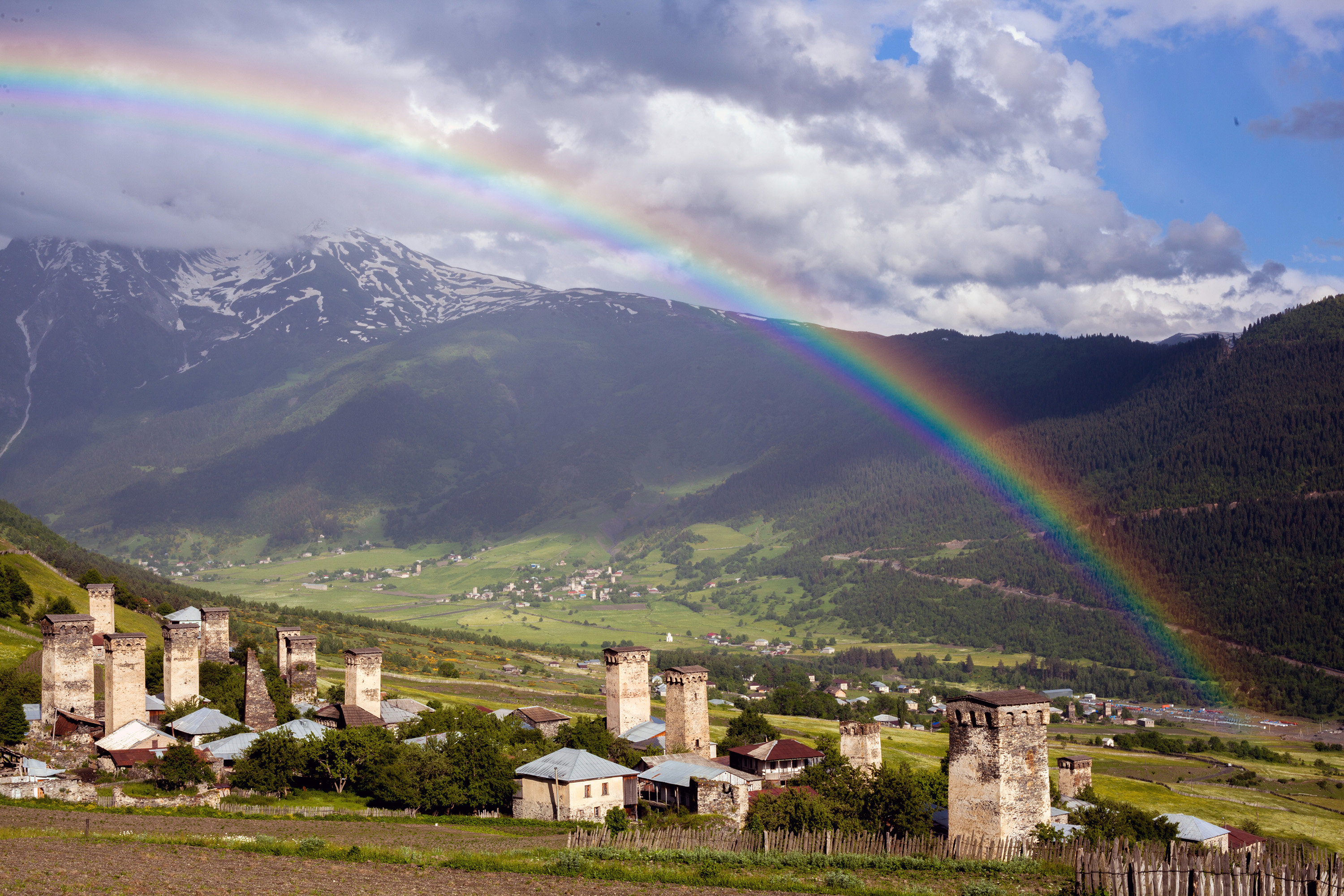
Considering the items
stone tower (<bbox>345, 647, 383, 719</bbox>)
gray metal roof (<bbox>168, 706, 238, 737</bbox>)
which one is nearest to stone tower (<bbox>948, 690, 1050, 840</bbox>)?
gray metal roof (<bbox>168, 706, 238, 737</bbox>)

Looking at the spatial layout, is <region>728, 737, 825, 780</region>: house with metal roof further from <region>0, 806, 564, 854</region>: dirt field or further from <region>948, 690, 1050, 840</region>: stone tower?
<region>948, 690, 1050, 840</region>: stone tower

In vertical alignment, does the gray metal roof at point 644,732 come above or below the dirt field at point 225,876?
below

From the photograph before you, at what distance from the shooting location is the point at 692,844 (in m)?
37.0

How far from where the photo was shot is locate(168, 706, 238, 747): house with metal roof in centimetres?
5800

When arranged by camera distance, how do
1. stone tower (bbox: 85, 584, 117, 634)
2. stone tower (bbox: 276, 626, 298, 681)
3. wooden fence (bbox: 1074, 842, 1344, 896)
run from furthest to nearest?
stone tower (bbox: 85, 584, 117, 634)
stone tower (bbox: 276, 626, 298, 681)
wooden fence (bbox: 1074, 842, 1344, 896)

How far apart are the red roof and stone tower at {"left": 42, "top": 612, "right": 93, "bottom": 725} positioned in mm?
38032

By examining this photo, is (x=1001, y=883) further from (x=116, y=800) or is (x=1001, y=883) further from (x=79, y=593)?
(x=79, y=593)

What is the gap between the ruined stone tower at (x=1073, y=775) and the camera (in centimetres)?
6259

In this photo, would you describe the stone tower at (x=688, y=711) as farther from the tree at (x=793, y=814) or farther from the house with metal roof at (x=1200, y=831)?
the house with metal roof at (x=1200, y=831)

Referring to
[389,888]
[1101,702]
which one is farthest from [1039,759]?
[1101,702]

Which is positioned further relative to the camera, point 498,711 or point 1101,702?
point 1101,702

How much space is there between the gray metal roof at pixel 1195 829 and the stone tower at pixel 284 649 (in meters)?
56.4

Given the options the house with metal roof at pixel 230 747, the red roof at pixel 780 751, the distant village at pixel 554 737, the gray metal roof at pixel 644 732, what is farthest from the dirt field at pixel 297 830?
the gray metal roof at pixel 644 732

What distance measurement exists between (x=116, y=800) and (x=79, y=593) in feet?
193
